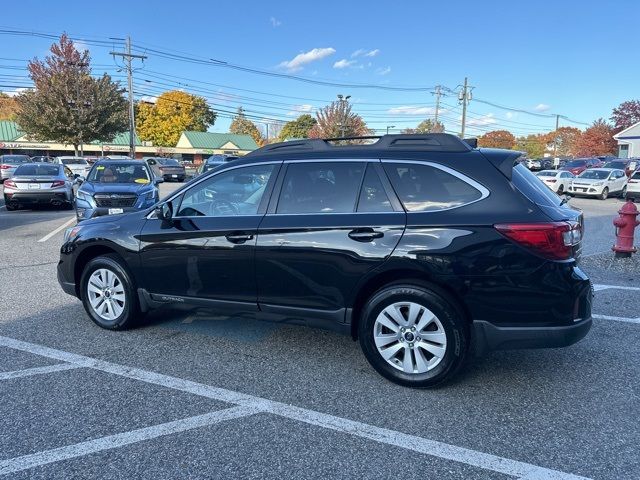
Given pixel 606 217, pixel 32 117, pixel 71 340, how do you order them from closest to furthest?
pixel 71 340 → pixel 606 217 → pixel 32 117

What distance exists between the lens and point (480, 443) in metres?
2.90

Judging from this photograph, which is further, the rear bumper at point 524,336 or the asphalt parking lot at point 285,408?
the rear bumper at point 524,336

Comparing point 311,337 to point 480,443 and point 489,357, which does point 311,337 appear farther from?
point 480,443

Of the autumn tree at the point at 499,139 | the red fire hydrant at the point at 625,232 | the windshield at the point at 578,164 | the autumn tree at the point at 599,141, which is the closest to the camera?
the red fire hydrant at the point at 625,232

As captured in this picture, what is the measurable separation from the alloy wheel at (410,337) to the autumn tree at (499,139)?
10529 cm

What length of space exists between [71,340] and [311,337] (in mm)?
2251

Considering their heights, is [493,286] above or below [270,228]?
below

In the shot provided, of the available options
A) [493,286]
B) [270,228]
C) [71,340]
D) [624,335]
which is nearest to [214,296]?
[270,228]

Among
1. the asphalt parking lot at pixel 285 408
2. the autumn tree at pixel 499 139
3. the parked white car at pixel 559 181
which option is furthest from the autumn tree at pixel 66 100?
the autumn tree at pixel 499 139

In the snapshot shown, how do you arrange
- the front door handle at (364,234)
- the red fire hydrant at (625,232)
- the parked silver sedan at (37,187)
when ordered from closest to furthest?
the front door handle at (364,234)
the red fire hydrant at (625,232)
the parked silver sedan at (37,187)

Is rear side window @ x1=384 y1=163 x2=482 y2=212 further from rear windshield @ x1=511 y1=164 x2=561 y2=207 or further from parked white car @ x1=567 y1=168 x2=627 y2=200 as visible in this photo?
parked white car @ x1=567 y1=168 x2=627 y2=200

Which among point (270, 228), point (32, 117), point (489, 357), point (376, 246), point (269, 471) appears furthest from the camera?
point (32, 117)

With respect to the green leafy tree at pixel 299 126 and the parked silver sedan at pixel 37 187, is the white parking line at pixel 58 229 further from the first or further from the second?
the green leafy tree at pixel 299 126

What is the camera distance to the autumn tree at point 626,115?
2835 inches
